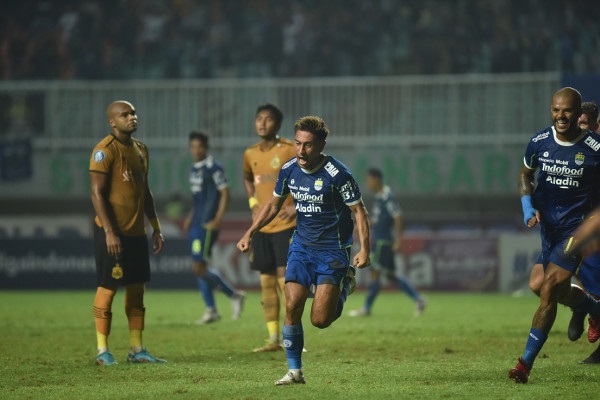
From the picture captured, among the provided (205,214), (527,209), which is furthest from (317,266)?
(205,214)

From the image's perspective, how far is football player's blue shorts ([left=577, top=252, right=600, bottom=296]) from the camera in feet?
33.0

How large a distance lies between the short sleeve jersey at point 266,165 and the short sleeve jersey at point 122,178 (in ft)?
5.63

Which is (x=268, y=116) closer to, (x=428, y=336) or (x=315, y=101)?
(x=428, y=336)

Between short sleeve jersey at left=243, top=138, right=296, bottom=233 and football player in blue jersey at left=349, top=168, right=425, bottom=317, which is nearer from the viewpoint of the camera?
short sleeve jersey at left=243, top=138, right=296, bottom=233

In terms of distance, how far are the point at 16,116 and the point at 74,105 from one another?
55.3 inches

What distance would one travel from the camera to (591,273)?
10148mm

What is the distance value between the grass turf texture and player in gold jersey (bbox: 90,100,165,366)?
446 mm

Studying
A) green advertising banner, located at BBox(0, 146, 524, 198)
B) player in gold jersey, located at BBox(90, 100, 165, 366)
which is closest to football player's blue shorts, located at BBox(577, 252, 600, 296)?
player in gold jersey, located at BBox(90, 100, 165, 366)

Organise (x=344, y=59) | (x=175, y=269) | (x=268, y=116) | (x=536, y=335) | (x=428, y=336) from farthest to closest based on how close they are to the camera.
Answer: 1. (x=344, y=59)
2. (x=175, y=269)
3. (x=428, y=336)
4. (x=268, y=116)
5. (x=536, y=335)

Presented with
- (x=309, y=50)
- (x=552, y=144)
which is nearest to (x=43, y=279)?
(x=309, y=50)

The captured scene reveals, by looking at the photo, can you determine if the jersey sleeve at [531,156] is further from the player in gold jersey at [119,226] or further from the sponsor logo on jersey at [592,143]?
the player in gold jersey at [119,226]

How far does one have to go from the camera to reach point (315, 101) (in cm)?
2450

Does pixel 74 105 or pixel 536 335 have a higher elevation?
pixel 74 105

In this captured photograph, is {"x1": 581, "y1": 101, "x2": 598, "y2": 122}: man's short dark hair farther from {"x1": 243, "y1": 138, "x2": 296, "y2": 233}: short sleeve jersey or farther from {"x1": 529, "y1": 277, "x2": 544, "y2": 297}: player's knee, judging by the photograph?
{"x1": 243, "y1": 138, "x2": 296, "y2": 233}: short sleeve jersey
